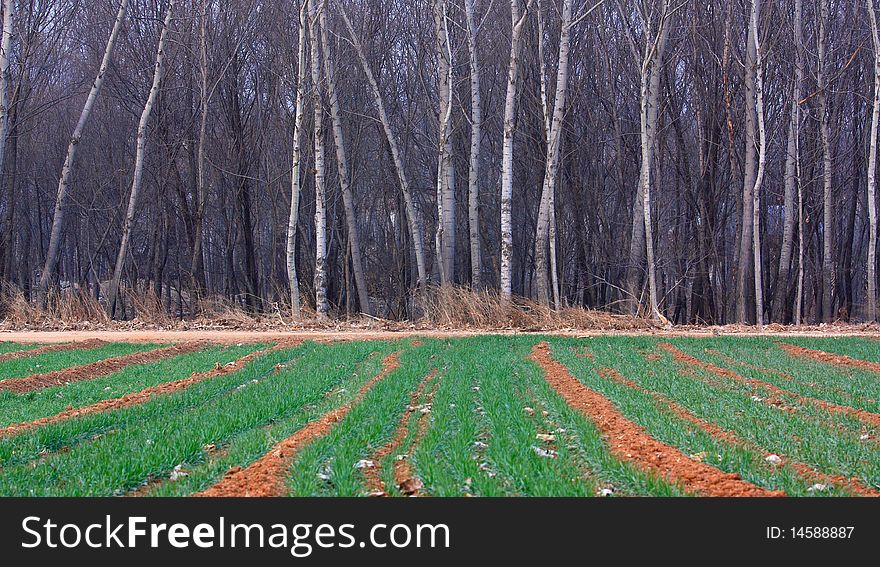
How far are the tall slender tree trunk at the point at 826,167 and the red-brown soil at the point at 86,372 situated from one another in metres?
17.4

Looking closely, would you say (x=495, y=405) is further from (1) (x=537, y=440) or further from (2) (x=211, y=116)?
(2) (x=211, y=116)

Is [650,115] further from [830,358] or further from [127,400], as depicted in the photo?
[127,400]

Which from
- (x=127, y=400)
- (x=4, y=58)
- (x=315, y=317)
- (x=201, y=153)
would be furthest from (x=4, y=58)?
(x=127, y=400)

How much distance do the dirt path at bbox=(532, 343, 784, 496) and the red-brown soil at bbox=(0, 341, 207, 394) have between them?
22.6 feet

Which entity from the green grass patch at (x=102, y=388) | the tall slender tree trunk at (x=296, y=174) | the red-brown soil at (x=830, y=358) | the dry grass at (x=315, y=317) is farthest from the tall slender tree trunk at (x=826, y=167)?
the green grass patch at (x=102, y=388)

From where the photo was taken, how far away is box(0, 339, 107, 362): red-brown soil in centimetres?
1543

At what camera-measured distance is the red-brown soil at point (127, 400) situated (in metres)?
8.47

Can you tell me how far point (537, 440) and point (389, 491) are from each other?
2.03 meters

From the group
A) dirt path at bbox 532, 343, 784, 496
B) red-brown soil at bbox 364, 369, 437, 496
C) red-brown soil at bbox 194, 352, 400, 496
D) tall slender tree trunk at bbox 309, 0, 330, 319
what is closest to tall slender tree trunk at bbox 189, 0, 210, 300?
tall slender tree trunk at bbox 309, 0, 330, 319

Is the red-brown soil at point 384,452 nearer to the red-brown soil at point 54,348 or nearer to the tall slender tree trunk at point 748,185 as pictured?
the red-brown soil at point 54,348

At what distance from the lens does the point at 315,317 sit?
2333 cm

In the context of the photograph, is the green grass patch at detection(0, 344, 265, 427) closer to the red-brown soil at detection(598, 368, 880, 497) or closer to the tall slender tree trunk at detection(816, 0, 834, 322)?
the red-brown soil at detection(598, 368, 880, 497)

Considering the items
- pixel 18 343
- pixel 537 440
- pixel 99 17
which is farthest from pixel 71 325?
pixel 537 440

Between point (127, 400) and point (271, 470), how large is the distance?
4225mm
